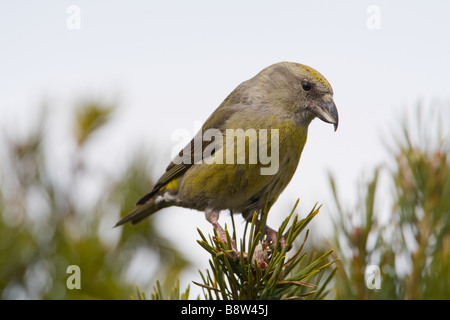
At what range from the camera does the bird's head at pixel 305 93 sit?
11.2ft

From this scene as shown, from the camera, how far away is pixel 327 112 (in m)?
3.39

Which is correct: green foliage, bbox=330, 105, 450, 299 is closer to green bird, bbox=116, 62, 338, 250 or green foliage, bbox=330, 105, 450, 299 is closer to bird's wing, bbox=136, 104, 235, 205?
green bird, bbox=116, 62, 338, 250

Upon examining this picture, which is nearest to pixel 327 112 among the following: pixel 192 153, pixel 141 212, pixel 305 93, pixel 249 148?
pixel 305 93

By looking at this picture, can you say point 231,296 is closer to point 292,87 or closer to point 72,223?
point 72,223

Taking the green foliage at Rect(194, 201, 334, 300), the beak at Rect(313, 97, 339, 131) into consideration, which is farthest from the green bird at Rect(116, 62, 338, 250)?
the green foliage at Rect(194, 201, 334, 300)

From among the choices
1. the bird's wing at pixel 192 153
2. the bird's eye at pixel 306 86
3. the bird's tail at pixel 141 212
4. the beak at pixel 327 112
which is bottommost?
the bird's tail at pixel 141 212

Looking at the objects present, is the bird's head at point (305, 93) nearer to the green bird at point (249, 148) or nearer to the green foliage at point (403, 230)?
the green bird at point (249, 148)

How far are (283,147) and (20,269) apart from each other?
65.3 inches

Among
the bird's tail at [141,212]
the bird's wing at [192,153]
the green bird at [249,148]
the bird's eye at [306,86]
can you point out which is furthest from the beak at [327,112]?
the bird's tail at [141,212]

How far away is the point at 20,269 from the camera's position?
2.77 metres

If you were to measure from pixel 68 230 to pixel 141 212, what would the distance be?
0.54 metres

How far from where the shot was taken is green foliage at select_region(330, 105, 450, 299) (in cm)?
232

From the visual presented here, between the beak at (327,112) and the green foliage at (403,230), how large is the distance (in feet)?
2.76
